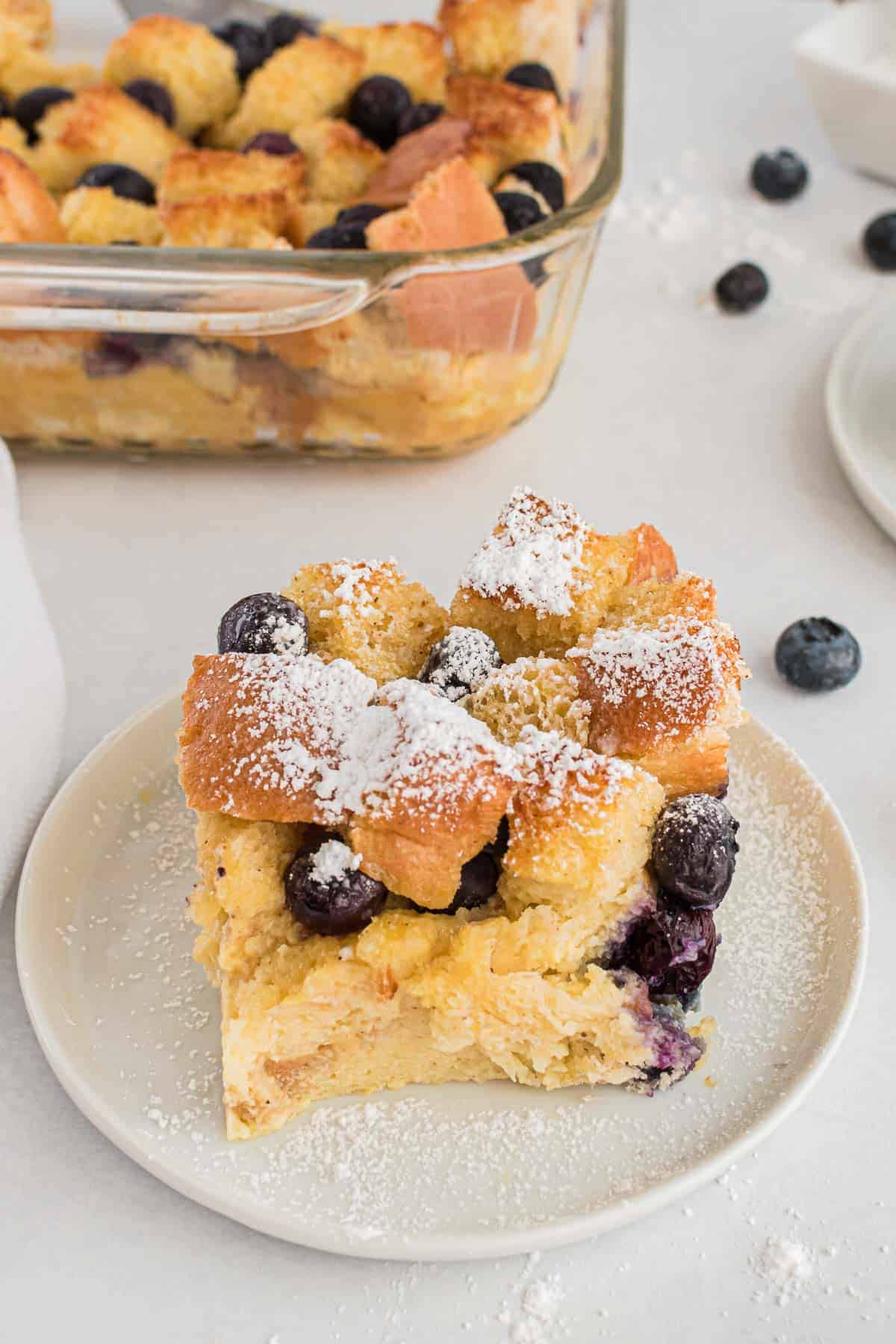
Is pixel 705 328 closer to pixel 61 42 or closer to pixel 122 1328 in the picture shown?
pixel 61 42

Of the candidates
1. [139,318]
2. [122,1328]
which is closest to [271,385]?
[139,318]

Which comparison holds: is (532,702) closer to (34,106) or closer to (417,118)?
(417,118)

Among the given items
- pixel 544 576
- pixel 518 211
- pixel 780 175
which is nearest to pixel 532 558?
pixel 544 576

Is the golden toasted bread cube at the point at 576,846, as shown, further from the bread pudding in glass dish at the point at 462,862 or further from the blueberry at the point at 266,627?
the blueberry at the point at 266,627

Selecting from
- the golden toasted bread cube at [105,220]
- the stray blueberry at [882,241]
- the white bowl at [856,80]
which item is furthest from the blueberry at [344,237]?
the white bowl at [856,80]

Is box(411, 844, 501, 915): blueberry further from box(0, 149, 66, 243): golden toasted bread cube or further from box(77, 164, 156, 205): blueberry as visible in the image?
box(77, 164, 156, 205): blueberry

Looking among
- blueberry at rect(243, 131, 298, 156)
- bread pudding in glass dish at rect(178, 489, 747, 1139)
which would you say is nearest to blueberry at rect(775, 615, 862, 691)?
bread pudding in glass dish at rect(178, 489, 747, 1139)
